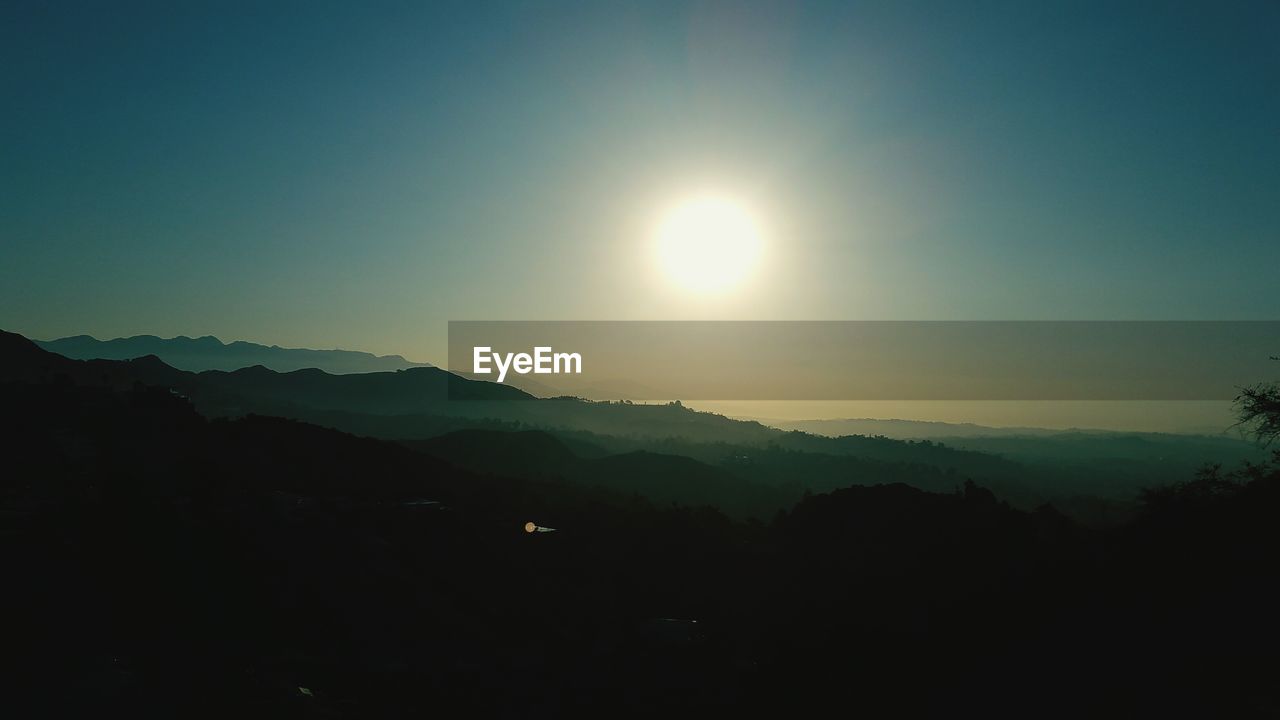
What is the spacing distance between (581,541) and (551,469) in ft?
348

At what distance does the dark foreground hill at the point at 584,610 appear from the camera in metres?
18.6

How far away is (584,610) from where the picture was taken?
1243 inches

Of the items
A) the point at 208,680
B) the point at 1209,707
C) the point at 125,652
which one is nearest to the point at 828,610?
the point at 1209,707

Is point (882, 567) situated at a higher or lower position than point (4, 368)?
lower

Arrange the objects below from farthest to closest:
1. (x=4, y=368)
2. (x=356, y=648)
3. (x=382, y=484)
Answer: (x=4, y=368) < (x=382, y=484) < (x=356, y=648)

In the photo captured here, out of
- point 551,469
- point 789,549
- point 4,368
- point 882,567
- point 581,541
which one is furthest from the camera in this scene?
point 551,469

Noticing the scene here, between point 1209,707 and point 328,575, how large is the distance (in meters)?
30.2

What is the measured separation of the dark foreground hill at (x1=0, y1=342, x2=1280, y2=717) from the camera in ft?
61.0

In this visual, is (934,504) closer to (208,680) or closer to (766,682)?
(766,682)

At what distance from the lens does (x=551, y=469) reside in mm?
146500

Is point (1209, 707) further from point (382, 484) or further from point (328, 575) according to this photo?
point (382, 484)

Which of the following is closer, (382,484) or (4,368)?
(382,484)

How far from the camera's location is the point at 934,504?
4788cm

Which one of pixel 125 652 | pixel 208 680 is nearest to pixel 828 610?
pixel 208 680
